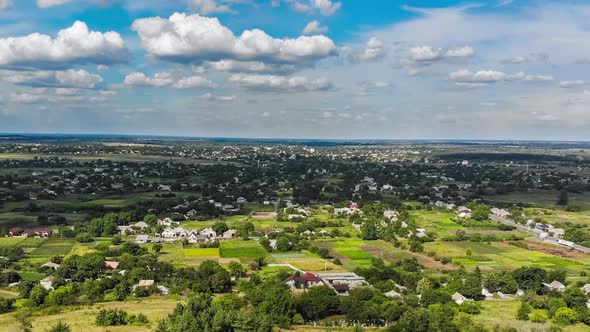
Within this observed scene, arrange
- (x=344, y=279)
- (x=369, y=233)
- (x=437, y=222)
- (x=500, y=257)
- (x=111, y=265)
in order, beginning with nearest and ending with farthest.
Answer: (x=344, y=279), (x=111, y=265), (x=500, y=257), (x=369, y=233), (x=437, y=222)

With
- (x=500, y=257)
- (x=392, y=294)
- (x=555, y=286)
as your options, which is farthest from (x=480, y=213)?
(x=392, y=294)

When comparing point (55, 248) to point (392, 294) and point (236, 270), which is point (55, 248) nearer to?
point (236, 270)

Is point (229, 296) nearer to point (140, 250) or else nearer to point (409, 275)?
point (409, 275)

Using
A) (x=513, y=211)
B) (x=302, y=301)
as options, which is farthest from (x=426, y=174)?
(x=302, y=301)

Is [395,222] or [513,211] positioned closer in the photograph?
[395,222]

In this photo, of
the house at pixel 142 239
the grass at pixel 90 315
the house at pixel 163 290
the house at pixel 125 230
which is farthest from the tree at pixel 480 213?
the grass at pixel 90 315

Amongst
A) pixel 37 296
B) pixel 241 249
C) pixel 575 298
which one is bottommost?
pixel 241 249

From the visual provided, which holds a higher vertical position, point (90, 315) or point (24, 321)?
point (24, 321)
